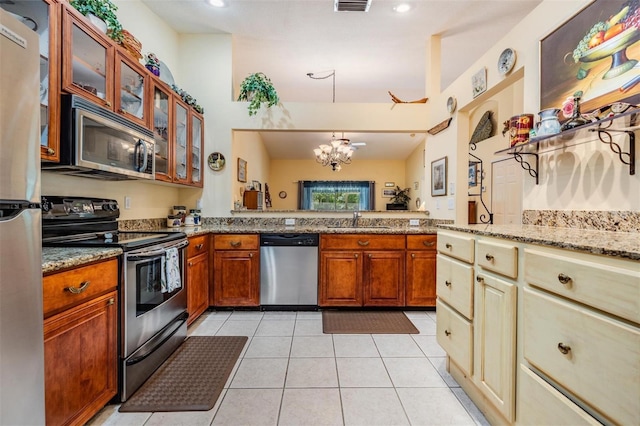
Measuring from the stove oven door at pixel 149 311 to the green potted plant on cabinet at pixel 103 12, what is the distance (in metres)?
1.51

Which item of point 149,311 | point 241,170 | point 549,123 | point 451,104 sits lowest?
point 149,311

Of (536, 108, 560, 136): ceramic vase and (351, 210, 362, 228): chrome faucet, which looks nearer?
(536, 108, 560, 136): ceramic vase

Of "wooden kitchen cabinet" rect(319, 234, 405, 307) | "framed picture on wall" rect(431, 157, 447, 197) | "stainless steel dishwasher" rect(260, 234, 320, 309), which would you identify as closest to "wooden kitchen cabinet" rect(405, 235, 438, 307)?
"wooden kitchen cabinet" rect(319, 234, 405, 307)

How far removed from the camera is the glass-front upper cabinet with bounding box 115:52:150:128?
2.00 m

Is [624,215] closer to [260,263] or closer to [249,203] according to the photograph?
[260,263]

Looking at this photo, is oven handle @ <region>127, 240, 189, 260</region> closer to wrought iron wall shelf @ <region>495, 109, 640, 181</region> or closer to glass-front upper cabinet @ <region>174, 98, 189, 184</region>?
glass-front upper cabinet @ <region>174, 98, 189, 184</region>

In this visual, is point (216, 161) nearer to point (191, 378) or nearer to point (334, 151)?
point (191, 378)

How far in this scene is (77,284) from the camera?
1.27m

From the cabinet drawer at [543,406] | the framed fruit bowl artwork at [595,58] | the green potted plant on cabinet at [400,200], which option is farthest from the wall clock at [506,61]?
the green potted plant on cabinet at [400,200]

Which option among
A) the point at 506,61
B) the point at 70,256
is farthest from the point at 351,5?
the point at 70,256

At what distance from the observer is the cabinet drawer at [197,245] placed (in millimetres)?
2547

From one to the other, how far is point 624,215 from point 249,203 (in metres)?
3.80

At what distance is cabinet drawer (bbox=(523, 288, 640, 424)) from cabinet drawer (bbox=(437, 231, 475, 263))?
431 millimetres

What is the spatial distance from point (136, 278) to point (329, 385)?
1296mm
